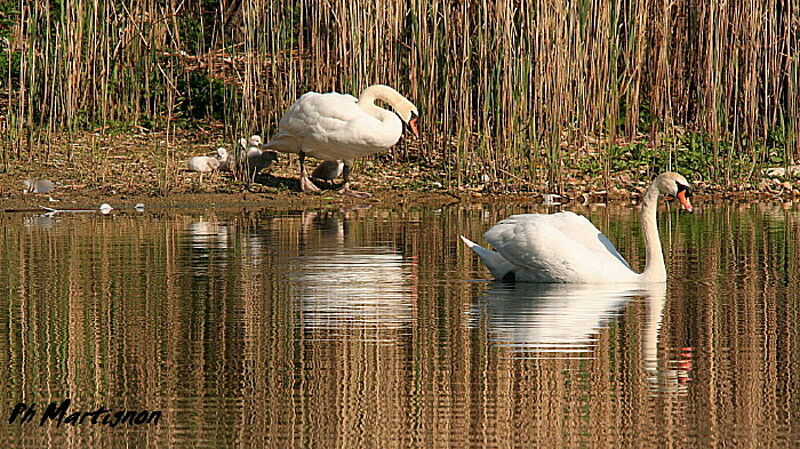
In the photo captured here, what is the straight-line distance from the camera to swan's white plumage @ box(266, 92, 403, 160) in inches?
677

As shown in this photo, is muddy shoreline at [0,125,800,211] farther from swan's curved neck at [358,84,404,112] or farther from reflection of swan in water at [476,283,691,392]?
reflection of swan in water at [476,283,691,392]

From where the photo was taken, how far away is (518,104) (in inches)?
719

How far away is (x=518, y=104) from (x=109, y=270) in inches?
329

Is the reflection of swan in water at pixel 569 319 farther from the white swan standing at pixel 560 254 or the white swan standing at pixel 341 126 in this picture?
the white swan standing at pixel 341 126

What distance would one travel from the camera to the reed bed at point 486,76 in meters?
18.4

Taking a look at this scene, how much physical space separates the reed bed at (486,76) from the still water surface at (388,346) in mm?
5832

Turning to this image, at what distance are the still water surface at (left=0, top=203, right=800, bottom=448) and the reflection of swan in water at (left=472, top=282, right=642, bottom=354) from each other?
0.02 metres

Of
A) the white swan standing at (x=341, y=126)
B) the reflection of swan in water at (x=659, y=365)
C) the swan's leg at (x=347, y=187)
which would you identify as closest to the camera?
the reflection of swan in water at (x=659, y=365)

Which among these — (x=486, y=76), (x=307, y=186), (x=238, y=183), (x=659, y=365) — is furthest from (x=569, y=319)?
(x=486, y=76)

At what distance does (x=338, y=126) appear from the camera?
56.4 feet

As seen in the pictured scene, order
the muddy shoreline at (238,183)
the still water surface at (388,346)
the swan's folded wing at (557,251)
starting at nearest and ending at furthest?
the still water surface at (388,346) < the swan's folded wing at (557,251) < the muddy shoreline at (238,183)

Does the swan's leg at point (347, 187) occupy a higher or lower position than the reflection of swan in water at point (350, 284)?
lower
